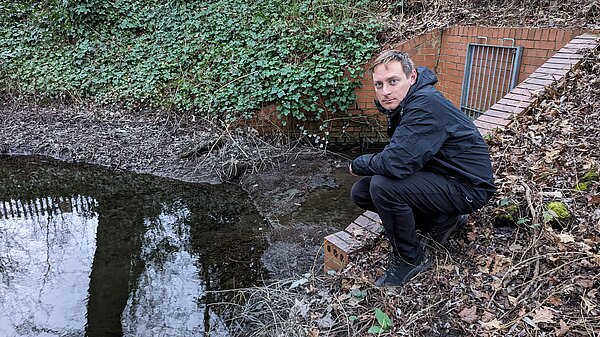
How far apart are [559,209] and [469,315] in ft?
3.02

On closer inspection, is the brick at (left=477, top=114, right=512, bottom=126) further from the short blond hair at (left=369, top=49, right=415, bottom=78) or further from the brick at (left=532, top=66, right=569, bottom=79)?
the short blond hair at (left=369, top=49, right=415, bottom=78)

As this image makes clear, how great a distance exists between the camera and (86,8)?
8.36 meters

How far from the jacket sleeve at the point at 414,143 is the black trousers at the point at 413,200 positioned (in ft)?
0.28

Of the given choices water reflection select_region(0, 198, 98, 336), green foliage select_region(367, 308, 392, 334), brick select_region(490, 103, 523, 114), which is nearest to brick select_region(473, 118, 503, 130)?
brick select_region(490, 103, 523, 114)

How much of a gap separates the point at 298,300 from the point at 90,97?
6758 millimetres

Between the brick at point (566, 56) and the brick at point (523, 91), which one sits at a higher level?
the brick at point (566, 56)

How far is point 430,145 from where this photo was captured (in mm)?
2129

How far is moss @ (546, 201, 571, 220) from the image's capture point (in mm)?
2434

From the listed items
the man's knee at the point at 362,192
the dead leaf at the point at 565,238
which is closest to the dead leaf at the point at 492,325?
the dead leaf at the point at 565,238

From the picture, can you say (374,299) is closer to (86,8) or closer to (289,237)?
(289,237)

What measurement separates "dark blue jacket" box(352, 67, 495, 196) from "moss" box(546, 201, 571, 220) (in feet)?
1.54

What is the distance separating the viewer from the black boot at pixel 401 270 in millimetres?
2393

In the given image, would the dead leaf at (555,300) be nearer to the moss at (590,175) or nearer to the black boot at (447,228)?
the black boot at (447,228)

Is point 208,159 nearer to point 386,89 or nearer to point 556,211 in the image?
point 386,89
